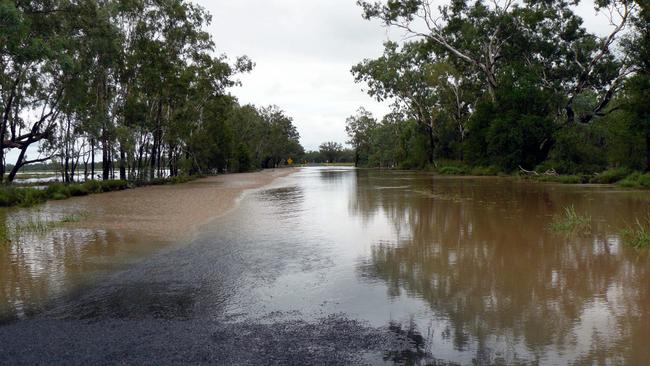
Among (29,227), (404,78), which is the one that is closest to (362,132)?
(404,78)

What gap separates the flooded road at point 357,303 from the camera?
4.90 meters

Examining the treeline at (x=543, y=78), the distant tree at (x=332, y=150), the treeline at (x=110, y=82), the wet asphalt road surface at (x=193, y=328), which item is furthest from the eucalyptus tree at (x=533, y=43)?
the distant tree at (x=332, y=150)

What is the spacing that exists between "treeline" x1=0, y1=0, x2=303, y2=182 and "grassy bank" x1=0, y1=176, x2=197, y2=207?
9.18 ft

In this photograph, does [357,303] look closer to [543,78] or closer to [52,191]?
[52,191]

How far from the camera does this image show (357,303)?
661 cm

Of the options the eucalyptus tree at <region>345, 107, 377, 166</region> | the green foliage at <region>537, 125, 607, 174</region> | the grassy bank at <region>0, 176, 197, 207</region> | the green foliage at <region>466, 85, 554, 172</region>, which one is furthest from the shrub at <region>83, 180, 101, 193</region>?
the eucalyptus tree at <region>345, 107, 377, 166</region>

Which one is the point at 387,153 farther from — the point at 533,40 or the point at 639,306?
the point at 639,306

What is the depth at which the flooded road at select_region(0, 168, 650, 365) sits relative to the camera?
4.90 meters

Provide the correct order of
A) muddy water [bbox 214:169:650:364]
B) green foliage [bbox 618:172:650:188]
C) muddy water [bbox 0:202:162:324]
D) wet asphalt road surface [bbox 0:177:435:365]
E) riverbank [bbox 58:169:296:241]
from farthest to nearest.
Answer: green foliage [bbox 618:172:650:188], riverbank [bbox 58:169:296:241], muddy water [bbox 0:202:162:324], muddy water [bbox 214:169:650:364], wet asphalt road surface [bbox 0:177:435:365]

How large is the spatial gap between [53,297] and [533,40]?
41.9 metres

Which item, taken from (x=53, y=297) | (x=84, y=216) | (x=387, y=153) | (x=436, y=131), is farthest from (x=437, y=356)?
(x=387, y=153)

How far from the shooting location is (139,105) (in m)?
35.6

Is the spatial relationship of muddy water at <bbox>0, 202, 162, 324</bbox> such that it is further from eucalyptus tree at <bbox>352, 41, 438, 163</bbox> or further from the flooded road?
eucalyptus tree at <bbox>352, 41, 438, 163</bbox>

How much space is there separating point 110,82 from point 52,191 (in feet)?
43.4
